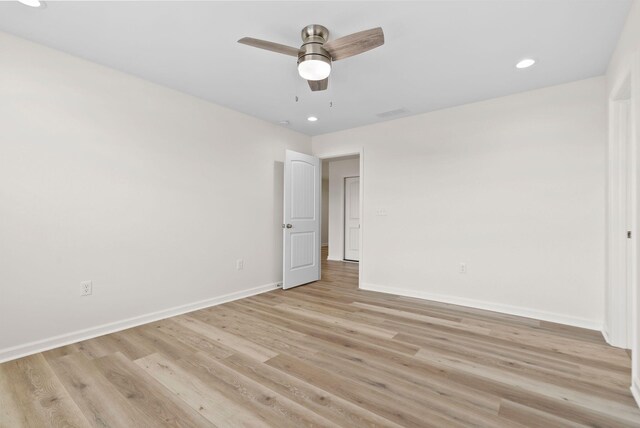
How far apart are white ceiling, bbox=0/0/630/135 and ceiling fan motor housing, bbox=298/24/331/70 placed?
0.05 metres

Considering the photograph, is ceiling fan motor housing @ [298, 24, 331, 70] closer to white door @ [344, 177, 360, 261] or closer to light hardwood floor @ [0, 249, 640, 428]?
light hardwood floor @ [0, 249, 640, 428]

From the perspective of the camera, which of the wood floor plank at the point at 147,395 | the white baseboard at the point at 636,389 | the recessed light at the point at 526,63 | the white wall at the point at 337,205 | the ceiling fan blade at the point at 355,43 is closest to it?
the wood floor plank at the point at 147,395

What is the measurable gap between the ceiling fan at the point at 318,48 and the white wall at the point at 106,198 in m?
1.69

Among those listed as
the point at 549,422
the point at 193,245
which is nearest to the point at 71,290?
the point at 193,245

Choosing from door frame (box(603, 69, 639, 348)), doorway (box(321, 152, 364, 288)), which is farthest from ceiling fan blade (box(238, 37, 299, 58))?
doorway (box(321, 152, 364, 288))

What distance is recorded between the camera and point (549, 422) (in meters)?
1.52

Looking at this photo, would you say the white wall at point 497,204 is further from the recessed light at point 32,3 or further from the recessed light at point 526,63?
the recessed light at point 32,3

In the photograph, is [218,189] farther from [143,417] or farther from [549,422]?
[549,422]

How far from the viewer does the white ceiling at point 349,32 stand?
190cm

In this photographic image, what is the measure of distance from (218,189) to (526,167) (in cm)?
351

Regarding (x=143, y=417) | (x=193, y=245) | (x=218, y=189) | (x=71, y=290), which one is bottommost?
(x=143, y=417)

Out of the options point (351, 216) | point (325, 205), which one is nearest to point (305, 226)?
point (351, 216)

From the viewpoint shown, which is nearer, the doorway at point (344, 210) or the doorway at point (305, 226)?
the doorway at point (305, 226)

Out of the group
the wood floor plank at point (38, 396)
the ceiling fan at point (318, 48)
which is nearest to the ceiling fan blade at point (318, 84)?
the ceiling fan at point (318, 48)
